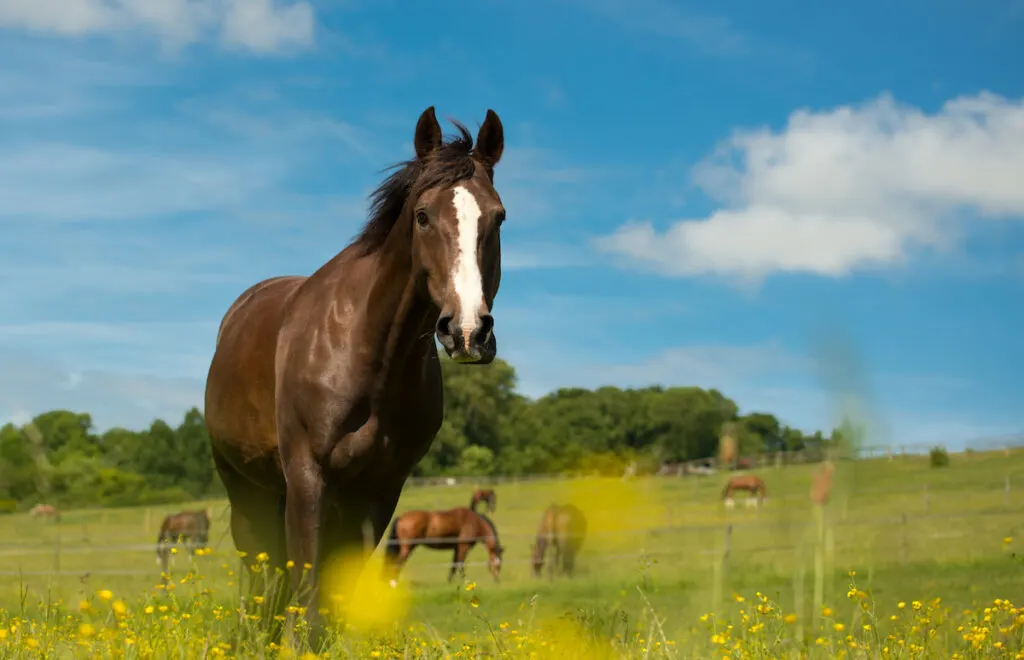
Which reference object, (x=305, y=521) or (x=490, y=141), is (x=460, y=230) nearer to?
(x=490, y=141)

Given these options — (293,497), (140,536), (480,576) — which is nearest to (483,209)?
(293,497)

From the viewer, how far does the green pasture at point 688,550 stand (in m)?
2.30

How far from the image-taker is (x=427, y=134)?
5059 millimetres

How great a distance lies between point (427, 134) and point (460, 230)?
0.89 metres

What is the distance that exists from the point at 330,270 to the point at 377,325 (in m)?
0.75

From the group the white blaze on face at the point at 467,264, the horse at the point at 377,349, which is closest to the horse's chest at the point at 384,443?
the horse at the point at 377,349

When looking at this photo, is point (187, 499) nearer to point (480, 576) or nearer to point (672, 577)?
point (480, 576)

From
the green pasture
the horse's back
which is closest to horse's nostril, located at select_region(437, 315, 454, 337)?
the green pasture

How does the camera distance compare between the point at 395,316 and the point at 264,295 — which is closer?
the point at 395,316

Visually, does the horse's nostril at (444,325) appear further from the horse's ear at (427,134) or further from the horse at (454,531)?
the horse at (454,531)

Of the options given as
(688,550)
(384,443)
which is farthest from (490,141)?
(688,550)

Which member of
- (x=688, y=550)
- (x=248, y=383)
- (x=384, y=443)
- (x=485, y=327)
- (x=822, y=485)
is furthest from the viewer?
(x=688, y=550)

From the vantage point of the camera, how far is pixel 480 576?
2642 centimetres

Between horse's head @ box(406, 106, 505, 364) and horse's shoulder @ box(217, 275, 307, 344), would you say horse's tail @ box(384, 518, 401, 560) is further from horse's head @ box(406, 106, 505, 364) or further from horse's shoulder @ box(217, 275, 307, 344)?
horse's head @ box(406, 106, 505, 364)
